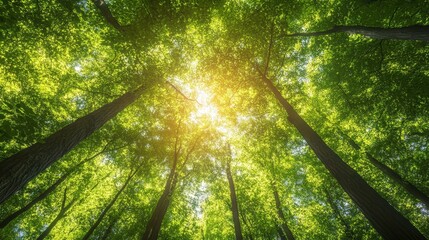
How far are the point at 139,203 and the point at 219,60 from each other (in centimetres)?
1444

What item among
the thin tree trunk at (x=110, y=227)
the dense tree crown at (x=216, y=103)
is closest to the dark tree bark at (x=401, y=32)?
the dense tree crown at (x=216, y=103)

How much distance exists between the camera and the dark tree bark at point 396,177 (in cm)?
1189

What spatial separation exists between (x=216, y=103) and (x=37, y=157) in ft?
34.3

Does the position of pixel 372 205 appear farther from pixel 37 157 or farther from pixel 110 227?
pixel 110 227

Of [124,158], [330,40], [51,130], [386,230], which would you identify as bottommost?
[386,230]

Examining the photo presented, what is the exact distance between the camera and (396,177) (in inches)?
512

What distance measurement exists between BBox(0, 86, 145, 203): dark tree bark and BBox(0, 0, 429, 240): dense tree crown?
0.04 meters

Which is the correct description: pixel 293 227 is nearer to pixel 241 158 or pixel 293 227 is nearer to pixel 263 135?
pixel 241 158

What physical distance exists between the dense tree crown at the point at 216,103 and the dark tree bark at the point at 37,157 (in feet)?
0.13

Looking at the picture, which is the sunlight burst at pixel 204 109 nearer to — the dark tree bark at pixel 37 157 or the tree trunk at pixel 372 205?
the dark tree bark at pixel 37 157

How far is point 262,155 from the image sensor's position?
15875 millimetres

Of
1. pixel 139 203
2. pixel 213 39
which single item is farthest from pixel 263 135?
pixel 139 203

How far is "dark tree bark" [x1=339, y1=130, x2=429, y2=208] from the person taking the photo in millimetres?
11886

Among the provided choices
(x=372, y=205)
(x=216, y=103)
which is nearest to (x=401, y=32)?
(x=372, y=205)
